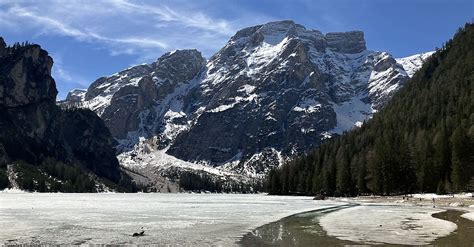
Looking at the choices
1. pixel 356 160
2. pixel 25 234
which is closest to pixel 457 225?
pixel 25 234

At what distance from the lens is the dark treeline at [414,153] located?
358 ft

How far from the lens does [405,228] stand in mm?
41594

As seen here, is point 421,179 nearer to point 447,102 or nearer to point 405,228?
point 447,102

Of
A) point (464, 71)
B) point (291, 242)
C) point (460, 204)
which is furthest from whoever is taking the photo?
point (464, 71)

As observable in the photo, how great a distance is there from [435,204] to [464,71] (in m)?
118

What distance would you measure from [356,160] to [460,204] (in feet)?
251

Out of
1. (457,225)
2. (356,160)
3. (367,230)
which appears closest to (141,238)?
(367,230)

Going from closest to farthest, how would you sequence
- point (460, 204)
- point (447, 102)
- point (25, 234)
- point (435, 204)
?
point (25, 234) → point (460, 204) → point (435, 204) → point (447, 102)

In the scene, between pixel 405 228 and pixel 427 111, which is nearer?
pixel 405 228

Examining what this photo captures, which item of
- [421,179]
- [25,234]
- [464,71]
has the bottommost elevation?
[25,234]

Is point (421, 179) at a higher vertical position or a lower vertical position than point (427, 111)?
lower

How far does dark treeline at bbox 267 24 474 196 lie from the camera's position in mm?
109125

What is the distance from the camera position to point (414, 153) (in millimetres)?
125125

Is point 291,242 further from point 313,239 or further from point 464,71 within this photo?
point 464,71
